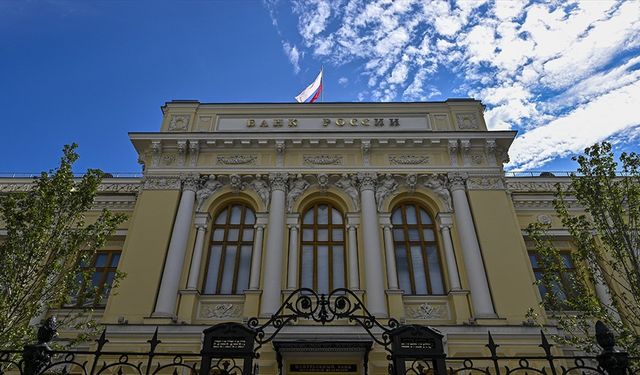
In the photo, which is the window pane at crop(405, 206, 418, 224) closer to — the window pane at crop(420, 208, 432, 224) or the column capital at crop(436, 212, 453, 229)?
the window pane at crop(420, 208, 432, 224)

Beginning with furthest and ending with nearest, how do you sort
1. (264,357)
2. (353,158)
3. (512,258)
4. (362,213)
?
(353,158)
(362,213)
(512,258)
(264,357)

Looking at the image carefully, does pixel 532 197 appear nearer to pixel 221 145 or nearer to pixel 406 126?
pixel 406 126

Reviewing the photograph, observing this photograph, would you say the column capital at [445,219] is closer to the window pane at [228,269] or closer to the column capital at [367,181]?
the column capital at [367,181]

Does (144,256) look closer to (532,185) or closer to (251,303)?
(251,303)

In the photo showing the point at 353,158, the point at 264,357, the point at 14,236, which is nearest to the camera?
the point at 14,236

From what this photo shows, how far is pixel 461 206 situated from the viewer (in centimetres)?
1572

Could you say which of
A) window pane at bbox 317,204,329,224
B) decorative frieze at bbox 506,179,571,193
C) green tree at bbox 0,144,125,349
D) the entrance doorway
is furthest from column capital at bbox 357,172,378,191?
green tree at bbox 0,144,125,349

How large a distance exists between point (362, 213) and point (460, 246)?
3.60 meters

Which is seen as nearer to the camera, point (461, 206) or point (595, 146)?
point (595, 146)

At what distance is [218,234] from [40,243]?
6.42m

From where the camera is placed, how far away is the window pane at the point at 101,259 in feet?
54.2

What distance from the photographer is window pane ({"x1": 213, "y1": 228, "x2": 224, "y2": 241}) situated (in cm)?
1584

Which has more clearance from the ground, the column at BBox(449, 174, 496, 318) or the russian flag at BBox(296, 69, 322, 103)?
the russian flag at BBox(296, 69, 322, 103)

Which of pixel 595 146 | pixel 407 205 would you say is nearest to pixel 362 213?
pixel 407 205
